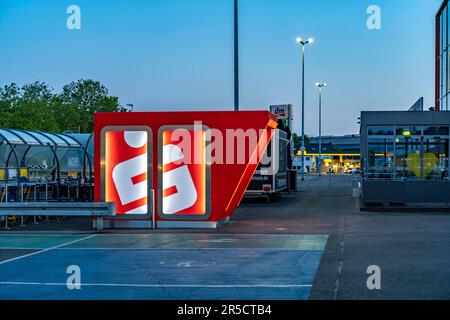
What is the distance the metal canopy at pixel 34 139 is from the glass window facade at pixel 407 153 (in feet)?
35.4

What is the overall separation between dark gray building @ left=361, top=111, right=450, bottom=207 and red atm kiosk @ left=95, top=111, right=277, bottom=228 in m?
6.85

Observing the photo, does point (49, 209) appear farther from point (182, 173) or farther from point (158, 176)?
point (182, 173)

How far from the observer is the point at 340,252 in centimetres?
1216

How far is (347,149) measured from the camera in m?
160

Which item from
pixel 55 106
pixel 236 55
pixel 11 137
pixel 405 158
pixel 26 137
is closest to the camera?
pixel 11 137

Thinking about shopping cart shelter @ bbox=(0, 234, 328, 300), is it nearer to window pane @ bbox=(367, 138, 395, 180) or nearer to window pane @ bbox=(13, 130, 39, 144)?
window pane @ bbox=(13, 130, 39, 144)

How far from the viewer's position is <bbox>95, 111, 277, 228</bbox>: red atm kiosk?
16859mm

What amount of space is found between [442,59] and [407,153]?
21.1m

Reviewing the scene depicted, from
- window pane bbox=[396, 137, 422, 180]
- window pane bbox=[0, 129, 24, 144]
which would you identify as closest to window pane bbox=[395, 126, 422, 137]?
window pane bbox=[396, 137, 422, 180]

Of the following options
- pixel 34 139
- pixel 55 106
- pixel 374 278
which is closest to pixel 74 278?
pixel 374 278

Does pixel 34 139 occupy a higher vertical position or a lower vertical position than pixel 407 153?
higher

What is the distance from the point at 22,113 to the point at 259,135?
140ft
